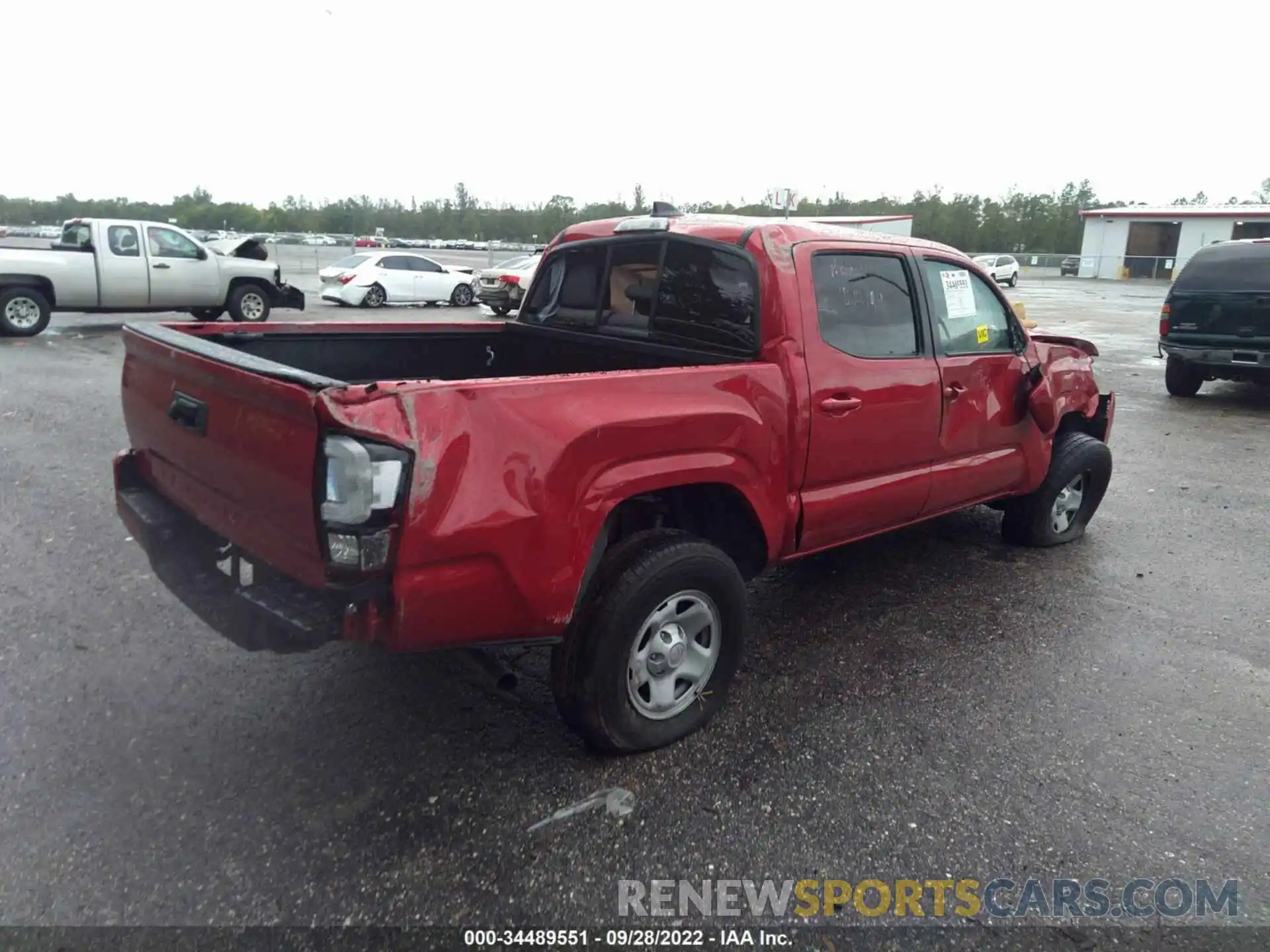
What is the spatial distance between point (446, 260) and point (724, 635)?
39.7 meters

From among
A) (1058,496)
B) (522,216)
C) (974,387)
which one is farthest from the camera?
(522,216)

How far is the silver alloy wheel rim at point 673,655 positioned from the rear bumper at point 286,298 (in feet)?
50.1

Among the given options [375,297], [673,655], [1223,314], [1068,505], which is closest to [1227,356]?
[1223,314]

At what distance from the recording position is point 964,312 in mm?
4422

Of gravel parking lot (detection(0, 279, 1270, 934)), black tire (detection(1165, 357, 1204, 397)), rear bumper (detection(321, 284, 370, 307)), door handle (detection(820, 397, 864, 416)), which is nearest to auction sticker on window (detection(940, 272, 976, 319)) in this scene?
door handle (detection(820, 397, 864, 416))

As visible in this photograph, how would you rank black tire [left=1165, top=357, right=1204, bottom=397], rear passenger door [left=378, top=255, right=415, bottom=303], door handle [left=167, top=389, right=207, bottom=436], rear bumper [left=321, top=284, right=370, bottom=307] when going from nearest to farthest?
1. door handle [left=167, top=389, right=207, bottom=436]
2. black tire [left=1165, top=357, right=1204, bottom=397]
3. rear bumper [left=321, top=284, right=370, bottom=307]
4. rear passenger door [left=378, top=255, right=415, bottom=303]

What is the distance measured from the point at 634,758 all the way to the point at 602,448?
3.73 ft

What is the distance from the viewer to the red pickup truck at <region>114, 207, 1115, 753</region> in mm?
2453

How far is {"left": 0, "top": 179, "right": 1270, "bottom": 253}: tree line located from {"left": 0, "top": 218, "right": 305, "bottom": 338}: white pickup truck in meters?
51.1

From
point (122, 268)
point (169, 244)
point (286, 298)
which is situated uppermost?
point (169, 244)

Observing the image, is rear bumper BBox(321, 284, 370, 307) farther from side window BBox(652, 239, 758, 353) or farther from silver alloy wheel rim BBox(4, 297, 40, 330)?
side window BBox(652, 239, 758, 353)

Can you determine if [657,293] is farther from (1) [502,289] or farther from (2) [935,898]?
(1) [502,289]

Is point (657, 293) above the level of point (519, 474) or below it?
above

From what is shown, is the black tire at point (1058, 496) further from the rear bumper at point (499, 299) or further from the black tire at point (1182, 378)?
the rear bumper at point (499, 299)
